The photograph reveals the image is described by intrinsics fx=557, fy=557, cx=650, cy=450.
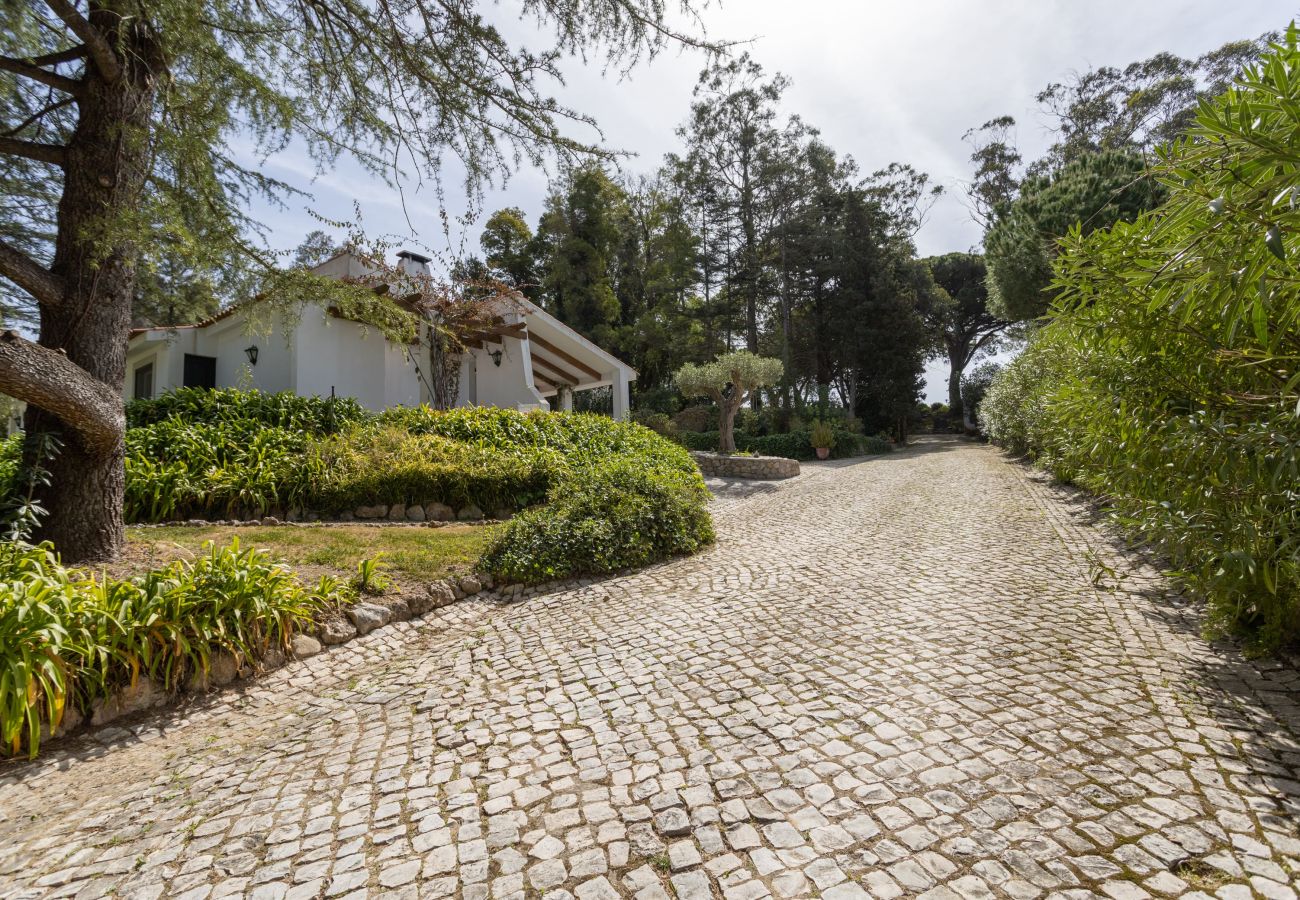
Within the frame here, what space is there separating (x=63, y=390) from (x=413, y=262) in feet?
32.5

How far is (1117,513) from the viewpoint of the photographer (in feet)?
13.4

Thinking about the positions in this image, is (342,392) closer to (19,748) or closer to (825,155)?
(19,748)

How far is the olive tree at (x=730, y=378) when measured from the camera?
17500mm

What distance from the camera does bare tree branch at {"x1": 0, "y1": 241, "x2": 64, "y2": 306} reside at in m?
4.27

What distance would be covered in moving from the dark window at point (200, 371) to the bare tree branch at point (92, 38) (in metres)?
9.42

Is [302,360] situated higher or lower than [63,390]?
higher

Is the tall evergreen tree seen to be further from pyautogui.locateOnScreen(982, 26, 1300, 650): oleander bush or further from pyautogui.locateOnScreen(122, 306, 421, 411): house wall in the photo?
pyautogui.locateOnScreen(982, 26, 1300, 650): oleander bush

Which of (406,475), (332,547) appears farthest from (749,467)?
(332,547)

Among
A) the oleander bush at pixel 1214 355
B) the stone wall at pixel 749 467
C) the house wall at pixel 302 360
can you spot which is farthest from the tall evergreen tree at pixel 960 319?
the oleander bush at pixel 1214 355

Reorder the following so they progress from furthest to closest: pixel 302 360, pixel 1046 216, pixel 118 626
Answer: pixel 1046 216, pixel 302 360, pixel 118 626

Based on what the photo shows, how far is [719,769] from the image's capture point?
2555 mm

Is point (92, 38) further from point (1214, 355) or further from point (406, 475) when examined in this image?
point (1214, 355)

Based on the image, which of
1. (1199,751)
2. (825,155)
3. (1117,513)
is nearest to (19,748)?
(1199,751)

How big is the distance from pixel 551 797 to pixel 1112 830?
2.17 metres
